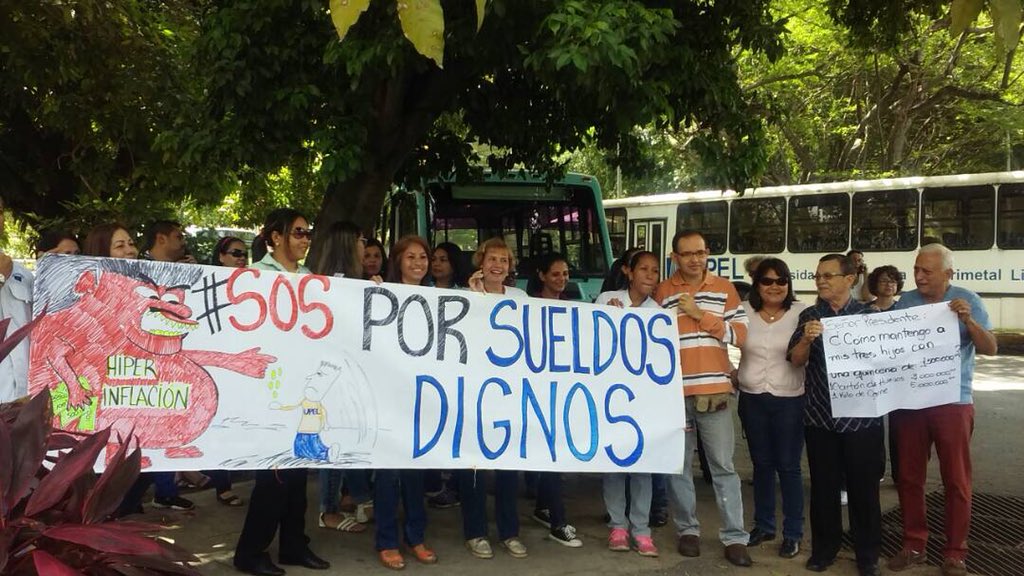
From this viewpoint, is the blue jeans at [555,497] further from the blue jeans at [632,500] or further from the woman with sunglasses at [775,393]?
the woman with sunglasses at [775,393]

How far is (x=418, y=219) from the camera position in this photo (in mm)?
9945

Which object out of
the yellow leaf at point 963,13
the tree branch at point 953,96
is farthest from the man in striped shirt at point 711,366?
the tree branch at point 953,96

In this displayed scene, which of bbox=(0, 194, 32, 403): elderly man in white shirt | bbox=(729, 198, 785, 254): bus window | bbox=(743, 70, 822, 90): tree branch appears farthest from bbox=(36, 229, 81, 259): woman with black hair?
bbox=(729, 198, 785, 254): bus window

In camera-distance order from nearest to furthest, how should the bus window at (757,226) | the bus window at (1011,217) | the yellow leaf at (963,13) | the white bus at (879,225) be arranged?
the yellow leaf at (963,13), the bus window at (1011,217), the white bus at (879,225), the bus window at (757,226)

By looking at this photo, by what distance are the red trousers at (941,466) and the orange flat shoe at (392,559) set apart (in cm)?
275

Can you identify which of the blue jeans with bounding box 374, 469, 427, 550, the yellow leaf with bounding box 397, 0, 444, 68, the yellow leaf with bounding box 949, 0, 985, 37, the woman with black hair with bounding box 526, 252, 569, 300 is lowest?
the blue jeans with bounding box 374, 469, 427, 550

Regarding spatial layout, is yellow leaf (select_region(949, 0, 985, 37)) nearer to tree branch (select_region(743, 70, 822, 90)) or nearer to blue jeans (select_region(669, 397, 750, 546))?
blue jeans (select_region(669, 397, 750, 546))

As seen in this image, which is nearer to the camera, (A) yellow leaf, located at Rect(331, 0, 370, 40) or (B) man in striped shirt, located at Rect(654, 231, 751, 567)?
(A) yellow leaf, located at Rect(331, 0, 370, 40)

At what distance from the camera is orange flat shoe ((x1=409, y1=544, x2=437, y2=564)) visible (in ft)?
15.4

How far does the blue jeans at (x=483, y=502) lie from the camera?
479cm

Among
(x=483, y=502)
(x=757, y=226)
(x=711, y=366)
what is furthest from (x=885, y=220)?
(x=483, y=502)

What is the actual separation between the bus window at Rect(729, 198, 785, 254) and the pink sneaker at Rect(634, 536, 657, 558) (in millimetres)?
15004

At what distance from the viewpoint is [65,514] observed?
220 cm

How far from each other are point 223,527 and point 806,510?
12.8 ft
